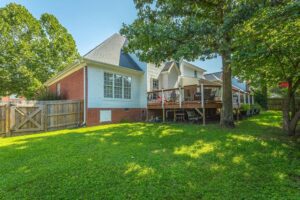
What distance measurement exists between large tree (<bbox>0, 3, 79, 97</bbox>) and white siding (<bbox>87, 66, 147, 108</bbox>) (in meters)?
12.2

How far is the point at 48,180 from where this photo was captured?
3510 mm

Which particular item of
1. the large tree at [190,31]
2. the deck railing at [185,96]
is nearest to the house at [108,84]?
the deck railing at [185,96]

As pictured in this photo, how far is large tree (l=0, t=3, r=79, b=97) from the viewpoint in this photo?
62.0 feet

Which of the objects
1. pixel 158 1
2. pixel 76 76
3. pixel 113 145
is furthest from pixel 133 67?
pixel 113 145

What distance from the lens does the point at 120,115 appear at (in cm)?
1295

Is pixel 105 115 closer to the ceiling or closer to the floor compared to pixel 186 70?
closer to the floor

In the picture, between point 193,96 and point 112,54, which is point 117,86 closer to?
point 112,54

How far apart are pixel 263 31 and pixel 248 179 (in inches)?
165

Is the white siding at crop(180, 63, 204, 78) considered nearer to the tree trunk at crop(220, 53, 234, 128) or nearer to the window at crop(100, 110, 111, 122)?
the window at crop(100, 110, 111, 122)

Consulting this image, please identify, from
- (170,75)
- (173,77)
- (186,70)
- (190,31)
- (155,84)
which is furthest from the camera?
(186,70)

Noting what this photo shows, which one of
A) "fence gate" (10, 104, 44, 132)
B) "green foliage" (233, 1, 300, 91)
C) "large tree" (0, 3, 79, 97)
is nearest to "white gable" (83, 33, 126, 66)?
"fence gate" (10, 104, 44, 132)

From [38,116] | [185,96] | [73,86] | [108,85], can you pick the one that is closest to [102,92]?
[108,85]

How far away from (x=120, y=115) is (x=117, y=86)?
2088 mm

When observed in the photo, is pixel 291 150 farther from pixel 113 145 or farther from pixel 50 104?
pixel 50 104
